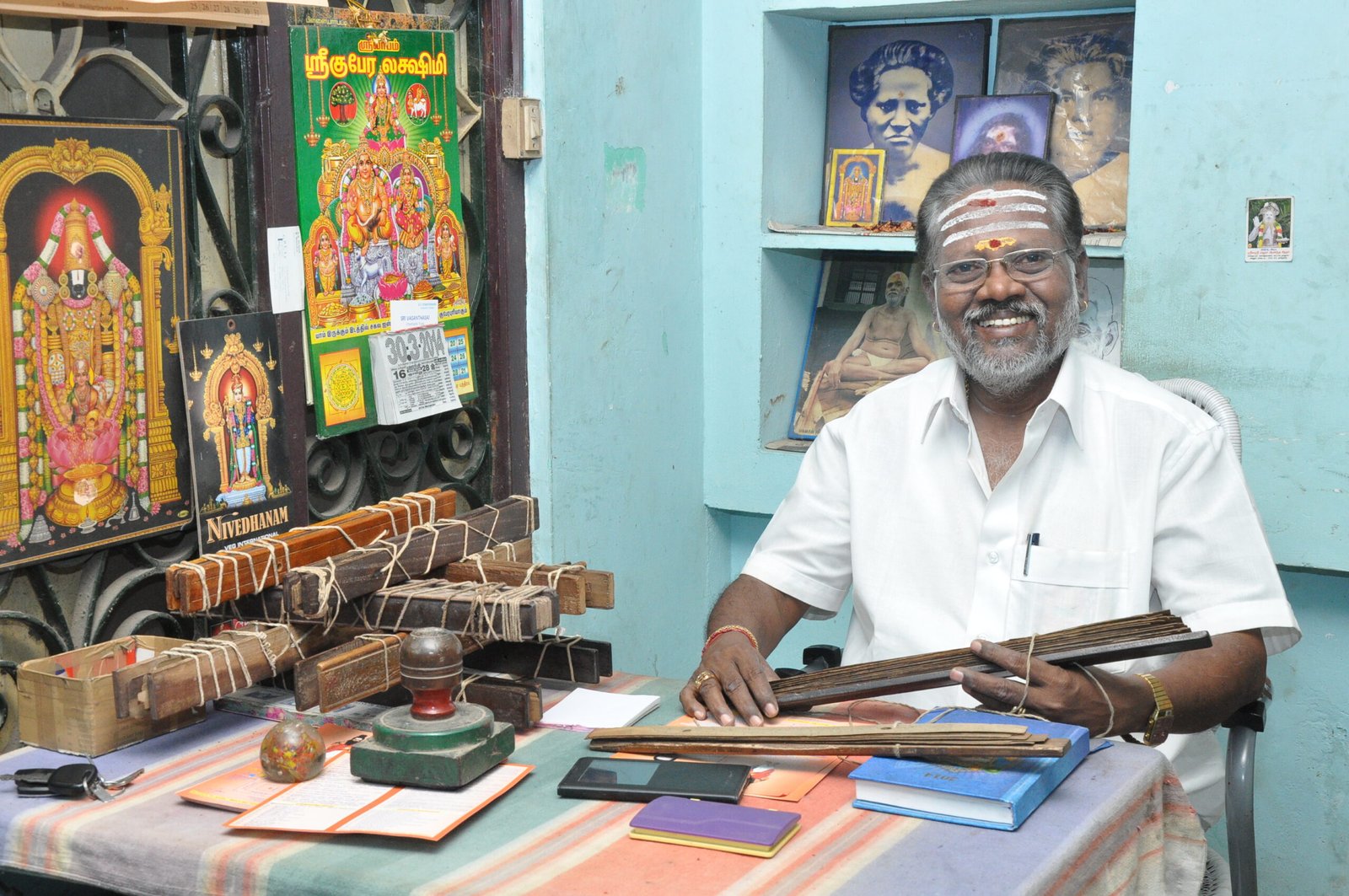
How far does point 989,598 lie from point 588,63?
59.2 inches

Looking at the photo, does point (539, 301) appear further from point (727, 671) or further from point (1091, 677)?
point (1091, 677)

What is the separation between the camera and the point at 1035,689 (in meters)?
1.78

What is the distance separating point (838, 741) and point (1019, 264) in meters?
1.04

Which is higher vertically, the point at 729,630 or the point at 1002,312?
the point at 1002,312

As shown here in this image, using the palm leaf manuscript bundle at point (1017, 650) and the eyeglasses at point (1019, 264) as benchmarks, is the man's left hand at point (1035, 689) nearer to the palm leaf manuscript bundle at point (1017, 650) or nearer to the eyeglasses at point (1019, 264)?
the palm leaf manuscript bundle at point (1017, 650)

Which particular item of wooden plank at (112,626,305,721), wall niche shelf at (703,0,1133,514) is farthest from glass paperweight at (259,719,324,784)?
wall niche shelf at (703,0,1133,514)

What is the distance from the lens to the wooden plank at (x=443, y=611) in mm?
1875

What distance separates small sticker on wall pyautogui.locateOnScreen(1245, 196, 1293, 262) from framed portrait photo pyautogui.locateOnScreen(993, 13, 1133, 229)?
362 millimetres

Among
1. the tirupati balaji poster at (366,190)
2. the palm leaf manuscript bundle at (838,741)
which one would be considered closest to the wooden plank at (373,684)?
the palm leaf manuscript bundle at (838,741)

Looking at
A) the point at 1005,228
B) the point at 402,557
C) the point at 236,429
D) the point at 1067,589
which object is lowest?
the point at 1067,589

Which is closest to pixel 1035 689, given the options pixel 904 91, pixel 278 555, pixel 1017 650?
pixel 1017 650

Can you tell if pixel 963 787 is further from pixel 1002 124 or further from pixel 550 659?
pixel 1002 124

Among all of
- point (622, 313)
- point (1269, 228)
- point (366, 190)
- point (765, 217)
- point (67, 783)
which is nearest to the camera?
point (67, 783)

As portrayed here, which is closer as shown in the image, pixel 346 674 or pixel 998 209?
pixel 346 674
